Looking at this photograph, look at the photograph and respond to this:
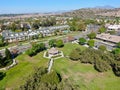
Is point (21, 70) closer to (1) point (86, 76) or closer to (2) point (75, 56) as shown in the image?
(2) point (75, 56)

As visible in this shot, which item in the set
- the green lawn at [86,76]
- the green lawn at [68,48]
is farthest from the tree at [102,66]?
the green lawn at [68,48]

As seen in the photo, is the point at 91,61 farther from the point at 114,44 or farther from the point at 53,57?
the point at 114,44

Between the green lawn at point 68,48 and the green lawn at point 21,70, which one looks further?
the green lawn at point 68,48

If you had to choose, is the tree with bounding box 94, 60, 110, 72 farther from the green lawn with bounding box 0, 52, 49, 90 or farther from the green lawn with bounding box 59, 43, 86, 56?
the green lawn with bounding box 59, 43, 86, 56

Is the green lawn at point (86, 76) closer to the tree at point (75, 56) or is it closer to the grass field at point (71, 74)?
the grass field at point (71, 74)

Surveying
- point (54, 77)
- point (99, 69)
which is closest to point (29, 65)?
Answer: point (54, 77)

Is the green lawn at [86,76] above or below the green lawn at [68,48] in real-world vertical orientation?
above
